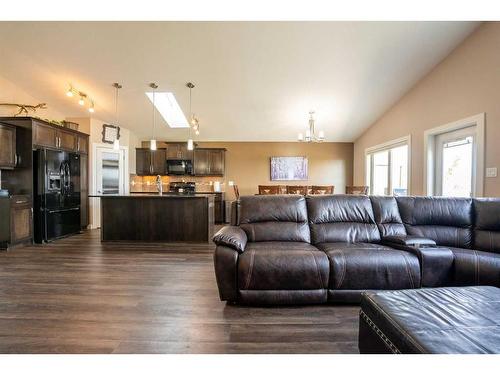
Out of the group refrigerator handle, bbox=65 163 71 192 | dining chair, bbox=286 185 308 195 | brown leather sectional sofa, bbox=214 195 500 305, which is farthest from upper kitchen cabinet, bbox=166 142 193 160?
brown leather sectional sofa, bbox=214 195 500 305

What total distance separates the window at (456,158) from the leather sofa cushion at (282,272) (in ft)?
9.68

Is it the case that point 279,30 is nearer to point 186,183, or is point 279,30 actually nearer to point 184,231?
point 184,231

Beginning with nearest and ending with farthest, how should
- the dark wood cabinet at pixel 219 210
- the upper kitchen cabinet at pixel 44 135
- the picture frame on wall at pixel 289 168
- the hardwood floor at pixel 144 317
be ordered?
the hardwood floor at pixel 144 317, the upper kitchen cabinet at pixel 44 135, the dark wood cabinet at pixel 219 210, the picture frame on wall at pixel 289 168

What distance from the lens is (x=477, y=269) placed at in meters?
2.40

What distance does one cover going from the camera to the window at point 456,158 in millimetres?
3754

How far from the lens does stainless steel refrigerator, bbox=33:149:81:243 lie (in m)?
4.90

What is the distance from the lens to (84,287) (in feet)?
9.34

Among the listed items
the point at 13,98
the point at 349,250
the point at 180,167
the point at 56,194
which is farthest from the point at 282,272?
the point at 13,98

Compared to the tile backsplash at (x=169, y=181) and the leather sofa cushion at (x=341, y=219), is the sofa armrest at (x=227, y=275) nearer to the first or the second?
the leather sofa cushion at (x=341, y=219)

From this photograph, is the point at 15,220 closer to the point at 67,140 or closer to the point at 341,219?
the point at 67,140

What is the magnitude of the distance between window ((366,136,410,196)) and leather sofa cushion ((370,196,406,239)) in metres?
2.53

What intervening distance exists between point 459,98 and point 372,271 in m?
3.33

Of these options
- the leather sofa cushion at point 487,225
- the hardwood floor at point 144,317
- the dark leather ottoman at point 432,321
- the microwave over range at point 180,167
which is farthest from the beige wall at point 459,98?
the microwave over range at point 180,167
